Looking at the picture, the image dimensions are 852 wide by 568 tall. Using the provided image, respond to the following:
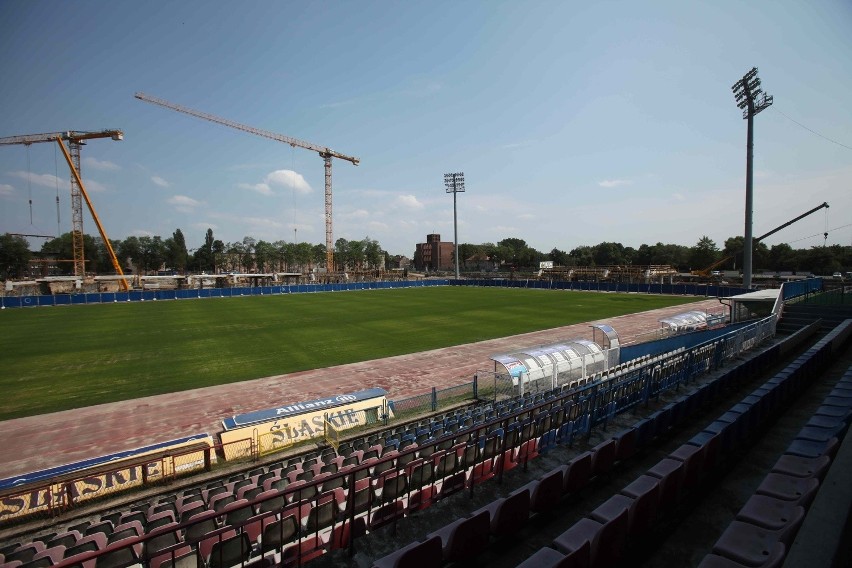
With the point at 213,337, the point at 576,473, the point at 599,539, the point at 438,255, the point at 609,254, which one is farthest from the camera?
the point at 438,255

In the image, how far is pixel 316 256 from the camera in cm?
17775

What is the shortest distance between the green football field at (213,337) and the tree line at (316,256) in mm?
77487

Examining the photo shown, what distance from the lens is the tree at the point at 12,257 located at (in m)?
114

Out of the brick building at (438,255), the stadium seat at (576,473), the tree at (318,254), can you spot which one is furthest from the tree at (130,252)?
the stadium seat at (576,473)

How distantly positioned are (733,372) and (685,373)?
64.1 inches

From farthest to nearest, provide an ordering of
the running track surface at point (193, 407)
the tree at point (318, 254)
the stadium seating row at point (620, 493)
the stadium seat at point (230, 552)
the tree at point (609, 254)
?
1. the tree at point (318, 254)
2. the tree at point (609, 254)
3. the running track surface at point (193, 407)
4. the stadium seat at point (230, 552)
5. the stadium seating row at point (620, 493)

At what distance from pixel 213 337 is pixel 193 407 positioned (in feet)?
54.8

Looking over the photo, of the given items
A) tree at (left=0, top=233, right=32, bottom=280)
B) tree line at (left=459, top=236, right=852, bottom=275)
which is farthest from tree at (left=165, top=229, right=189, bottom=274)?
tree line at (left=459, top=236, right=852, bottom=275)

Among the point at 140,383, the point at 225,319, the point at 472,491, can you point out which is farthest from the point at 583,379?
the point at 225,319

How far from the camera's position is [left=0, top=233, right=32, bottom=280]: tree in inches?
4493

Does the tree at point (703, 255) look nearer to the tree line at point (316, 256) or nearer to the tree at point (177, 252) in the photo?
the tree line at point (316, 256)

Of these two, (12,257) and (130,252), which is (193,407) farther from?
(130,252)

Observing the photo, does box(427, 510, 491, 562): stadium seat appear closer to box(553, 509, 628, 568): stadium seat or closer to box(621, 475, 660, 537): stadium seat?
box(553, 509, 628, 568): stadium seat

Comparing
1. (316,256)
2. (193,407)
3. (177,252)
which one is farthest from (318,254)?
(193,407)
